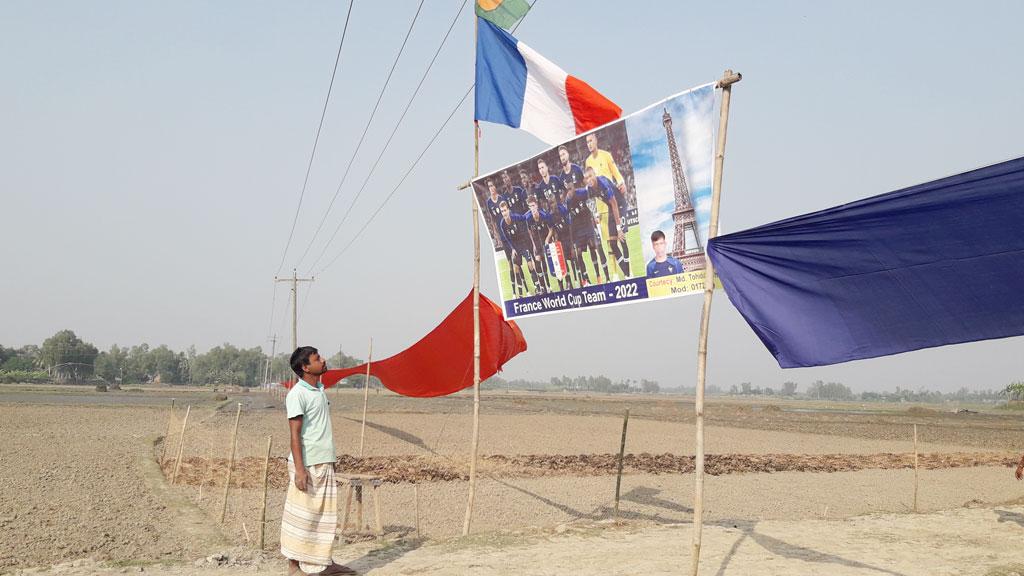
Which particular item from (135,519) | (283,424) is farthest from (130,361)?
(135,519)

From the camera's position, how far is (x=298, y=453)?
492 cm

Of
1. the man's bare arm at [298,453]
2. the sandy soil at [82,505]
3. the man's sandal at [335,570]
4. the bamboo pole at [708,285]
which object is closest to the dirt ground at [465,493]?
the sandy soil at [82,505]

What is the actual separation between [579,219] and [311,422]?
2.54 metres

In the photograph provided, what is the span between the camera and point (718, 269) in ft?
14.7

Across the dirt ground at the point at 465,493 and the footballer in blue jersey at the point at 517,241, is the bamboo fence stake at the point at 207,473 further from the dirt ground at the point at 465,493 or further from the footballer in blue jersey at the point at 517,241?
the footballer in blue jersey at the point at 517,241

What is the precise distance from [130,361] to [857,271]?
161906mm

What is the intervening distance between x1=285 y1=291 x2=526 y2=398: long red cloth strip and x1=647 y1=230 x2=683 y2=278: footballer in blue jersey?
441 cm

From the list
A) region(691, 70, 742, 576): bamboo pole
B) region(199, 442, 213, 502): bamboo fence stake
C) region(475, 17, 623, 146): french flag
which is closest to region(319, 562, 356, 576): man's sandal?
region(691, 70, 742, 576): bamboo pole

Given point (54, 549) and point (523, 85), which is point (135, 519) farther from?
point (523, 85)

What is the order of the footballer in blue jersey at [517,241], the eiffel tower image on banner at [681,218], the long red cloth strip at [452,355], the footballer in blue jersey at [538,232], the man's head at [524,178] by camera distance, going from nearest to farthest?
the eiffel tower image on banner at [681,218] → the footballer in blue jersey at [538,232] → the man's head at [524,178] → the footballer in blue jersey at [517,241] → the long red cloth strip at [452,355]

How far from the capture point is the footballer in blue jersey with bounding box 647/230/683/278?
494 centimetres

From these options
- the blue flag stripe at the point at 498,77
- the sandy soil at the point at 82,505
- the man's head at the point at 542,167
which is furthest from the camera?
the blue flag stripe at the point at 498,77

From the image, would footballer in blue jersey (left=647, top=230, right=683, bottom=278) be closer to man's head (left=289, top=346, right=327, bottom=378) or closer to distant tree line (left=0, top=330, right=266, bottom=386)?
man's head (left=289, top=346, right=327, bottom=378)

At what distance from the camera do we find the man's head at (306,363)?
16.8 ft
